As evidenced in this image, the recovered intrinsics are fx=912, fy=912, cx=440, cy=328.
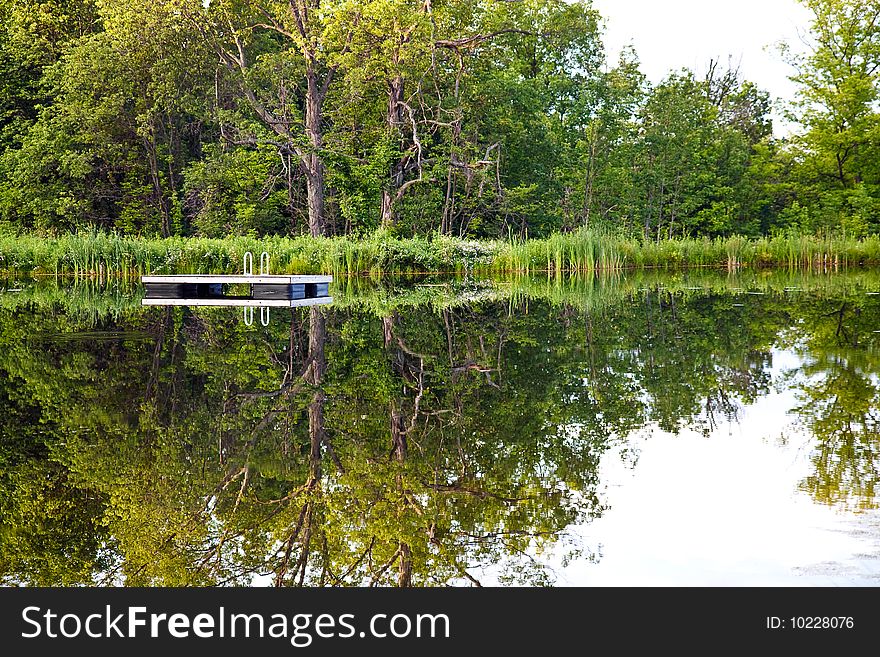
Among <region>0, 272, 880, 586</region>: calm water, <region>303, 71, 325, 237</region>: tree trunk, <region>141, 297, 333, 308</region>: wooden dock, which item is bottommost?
<region>141, 297, 333, 308</region>: wooden dock

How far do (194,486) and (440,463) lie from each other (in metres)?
0.97

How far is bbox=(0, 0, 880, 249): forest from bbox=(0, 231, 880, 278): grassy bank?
5.33 feet

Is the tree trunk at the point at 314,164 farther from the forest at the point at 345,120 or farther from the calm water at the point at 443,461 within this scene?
the calm water at the point at 443,461

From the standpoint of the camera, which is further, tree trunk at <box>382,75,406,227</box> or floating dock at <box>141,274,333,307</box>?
tree trunk at <box>382,75,406,227</box>

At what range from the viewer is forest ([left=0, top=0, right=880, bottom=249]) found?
2766 centimetres

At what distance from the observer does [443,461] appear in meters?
3.75

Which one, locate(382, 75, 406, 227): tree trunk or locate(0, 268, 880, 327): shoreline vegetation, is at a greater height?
locate(382, 75, 406, 227): tree trunk

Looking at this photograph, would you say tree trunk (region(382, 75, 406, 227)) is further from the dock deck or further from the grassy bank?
the dock deck

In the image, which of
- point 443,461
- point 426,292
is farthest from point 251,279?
point 443,461

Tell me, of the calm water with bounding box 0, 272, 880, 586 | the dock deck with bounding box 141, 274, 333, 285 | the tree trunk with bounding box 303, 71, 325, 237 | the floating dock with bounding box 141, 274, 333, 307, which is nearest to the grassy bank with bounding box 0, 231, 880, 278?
the tree trunk with bounding box 303, 71, 325, 237

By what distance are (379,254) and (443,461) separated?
19165 mm

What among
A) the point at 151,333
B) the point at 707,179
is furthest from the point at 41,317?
the point at 707,179

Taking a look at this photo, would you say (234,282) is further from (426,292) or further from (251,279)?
(426,292)

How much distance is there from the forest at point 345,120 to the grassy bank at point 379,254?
5.33 ft
